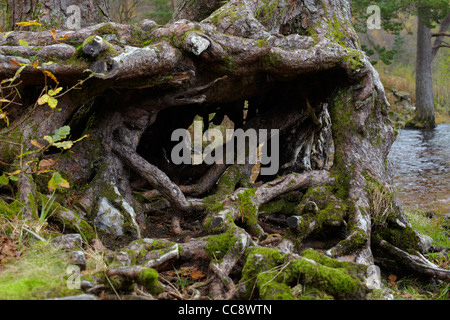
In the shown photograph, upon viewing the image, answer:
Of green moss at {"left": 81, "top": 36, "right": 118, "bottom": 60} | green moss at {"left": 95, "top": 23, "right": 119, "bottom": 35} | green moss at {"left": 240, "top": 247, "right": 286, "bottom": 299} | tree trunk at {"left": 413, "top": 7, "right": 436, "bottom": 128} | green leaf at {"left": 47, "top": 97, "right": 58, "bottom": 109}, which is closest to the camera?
green moss at {"left": 240, "top": 247, "right": 286, "bottom": 299}

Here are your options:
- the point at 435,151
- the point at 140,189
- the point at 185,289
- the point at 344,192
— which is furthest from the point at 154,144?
the point at 435,151

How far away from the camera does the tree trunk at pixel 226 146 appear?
343 cm

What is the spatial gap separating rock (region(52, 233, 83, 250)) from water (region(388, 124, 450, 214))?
647 centimetres

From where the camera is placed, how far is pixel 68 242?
10.1 ft

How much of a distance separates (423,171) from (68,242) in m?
10.9

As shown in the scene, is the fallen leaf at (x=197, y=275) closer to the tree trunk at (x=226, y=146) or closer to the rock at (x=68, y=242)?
the tree trunk at (x=226, y=146)

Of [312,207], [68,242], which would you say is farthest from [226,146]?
[68,242]

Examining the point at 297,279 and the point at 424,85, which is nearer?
the point at 297,279

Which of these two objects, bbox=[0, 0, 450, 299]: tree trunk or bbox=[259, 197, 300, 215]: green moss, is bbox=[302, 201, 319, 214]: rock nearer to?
bbox=[0, 0, 450, 299]: tree trunk

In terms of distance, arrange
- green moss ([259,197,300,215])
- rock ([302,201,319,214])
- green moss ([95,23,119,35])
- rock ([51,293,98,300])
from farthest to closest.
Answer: green moss ([259,197,300,215])
rock ([302,201,319,214])
green moss ([95,23,119,35])
rock ([51,293,98,300])

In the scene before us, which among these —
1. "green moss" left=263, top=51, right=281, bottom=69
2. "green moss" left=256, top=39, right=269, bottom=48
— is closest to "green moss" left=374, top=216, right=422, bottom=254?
"green moss" left=263, top=51, right=281, bottom=69

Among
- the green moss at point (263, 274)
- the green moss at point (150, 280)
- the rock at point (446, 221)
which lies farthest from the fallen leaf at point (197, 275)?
the rock at point (446, 221)

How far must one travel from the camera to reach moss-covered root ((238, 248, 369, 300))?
2.70 meters

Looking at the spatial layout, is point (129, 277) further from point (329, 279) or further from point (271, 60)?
point (271, 60)
